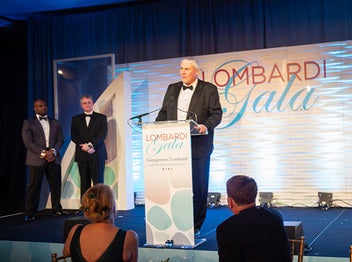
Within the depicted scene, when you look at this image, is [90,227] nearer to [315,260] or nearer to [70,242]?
[70,242]

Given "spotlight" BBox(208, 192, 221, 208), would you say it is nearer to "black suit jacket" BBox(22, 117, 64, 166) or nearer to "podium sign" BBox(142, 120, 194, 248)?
"black suit jacket" BBox(22, 117, 64, 166)

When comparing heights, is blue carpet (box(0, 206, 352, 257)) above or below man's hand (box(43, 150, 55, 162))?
below

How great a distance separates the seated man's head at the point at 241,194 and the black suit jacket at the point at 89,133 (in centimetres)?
474

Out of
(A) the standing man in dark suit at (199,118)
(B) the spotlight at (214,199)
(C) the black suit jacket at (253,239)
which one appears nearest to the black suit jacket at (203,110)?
(A) the standing man in dark suit at (199,118)

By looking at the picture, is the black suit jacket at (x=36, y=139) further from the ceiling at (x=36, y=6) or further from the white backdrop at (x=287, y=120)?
the white backdrop at (x=287, y=120)

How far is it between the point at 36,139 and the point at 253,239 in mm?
5170

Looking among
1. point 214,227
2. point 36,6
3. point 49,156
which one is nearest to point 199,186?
Result: point 214,227

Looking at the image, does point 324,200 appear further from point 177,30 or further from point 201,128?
point 177,30

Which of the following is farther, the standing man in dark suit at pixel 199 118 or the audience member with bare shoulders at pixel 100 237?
the standing man in dark suit at pixel 199 118

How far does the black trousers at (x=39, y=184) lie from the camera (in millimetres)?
6980

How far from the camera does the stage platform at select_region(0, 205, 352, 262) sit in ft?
14.3

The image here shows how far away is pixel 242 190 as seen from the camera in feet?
8.33

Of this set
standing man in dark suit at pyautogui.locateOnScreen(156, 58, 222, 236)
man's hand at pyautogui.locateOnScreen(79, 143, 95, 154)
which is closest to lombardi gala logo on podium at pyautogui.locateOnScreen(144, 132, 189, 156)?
standing man in dark suit at pyautogui.locateOnScreen(156, 58, 222, 236)

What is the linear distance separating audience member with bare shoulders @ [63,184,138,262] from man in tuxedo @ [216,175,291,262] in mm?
456
